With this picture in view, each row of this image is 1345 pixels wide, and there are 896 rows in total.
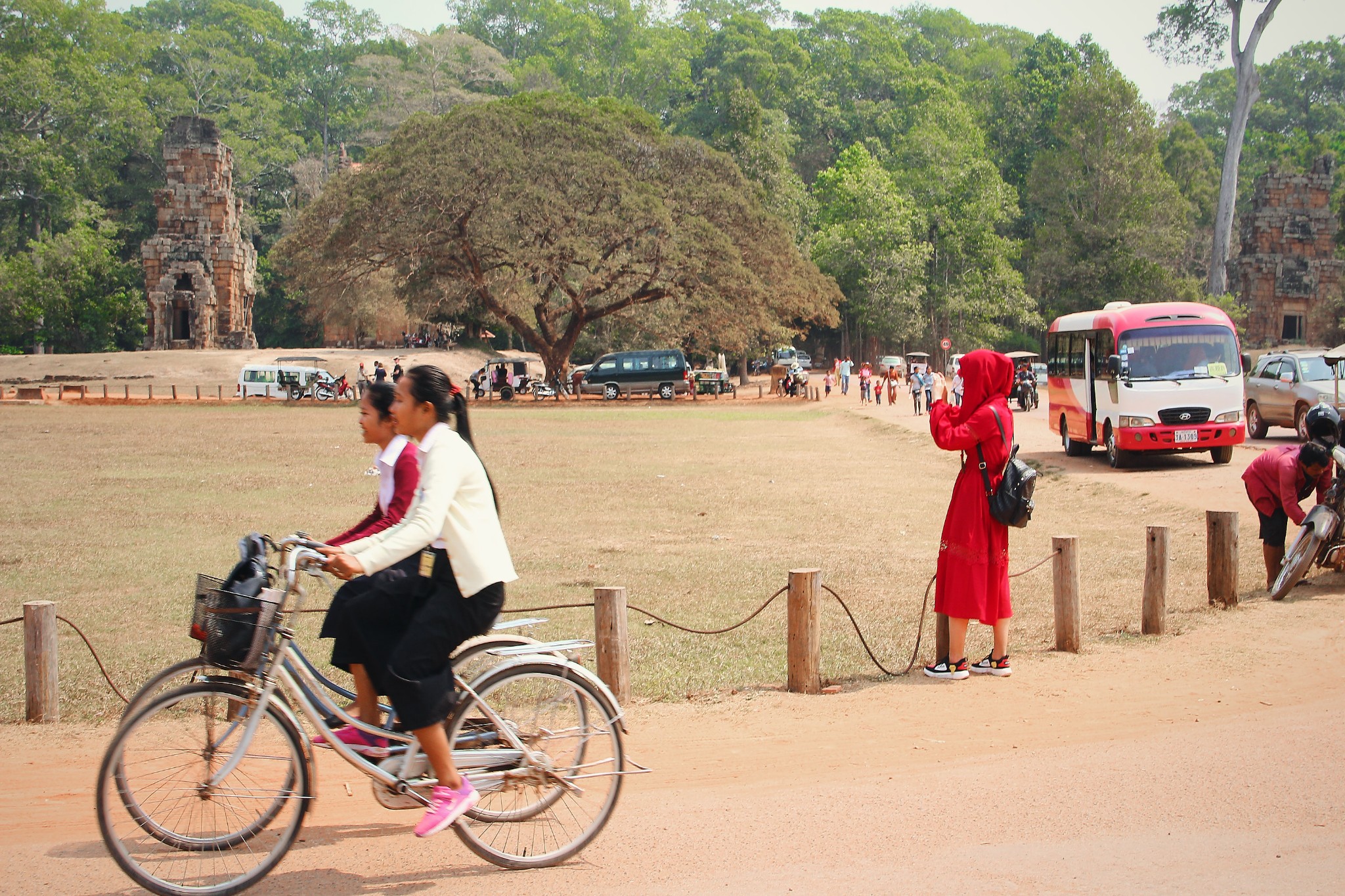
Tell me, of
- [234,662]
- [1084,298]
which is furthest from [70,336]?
[234,662]

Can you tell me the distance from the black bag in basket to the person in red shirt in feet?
25.5

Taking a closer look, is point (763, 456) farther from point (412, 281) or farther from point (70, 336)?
point (70, 336)

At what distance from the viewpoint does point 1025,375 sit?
37656 mm

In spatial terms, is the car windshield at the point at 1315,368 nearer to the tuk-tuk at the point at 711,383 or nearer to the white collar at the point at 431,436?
the white collar at the point at 431,436

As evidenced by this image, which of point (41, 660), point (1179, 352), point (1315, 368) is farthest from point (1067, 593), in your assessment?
point (1315, 368)

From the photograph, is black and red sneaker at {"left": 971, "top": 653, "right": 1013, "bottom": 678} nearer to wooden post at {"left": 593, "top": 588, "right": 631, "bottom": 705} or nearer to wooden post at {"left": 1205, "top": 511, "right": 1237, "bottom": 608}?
wooden post at {"left": 593, "top": 588, "right": 631, "bottom": 705}

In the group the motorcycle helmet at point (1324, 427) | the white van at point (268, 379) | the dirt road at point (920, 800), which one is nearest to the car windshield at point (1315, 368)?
the motorcycle helmet at point (1324, 427)

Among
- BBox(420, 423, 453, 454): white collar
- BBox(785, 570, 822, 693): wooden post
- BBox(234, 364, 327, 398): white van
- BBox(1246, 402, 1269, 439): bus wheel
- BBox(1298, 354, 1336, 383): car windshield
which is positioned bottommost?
BBox(785, 570, 822, 693): wooden post

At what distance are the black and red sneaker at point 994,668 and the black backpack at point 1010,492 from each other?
34.0 inches

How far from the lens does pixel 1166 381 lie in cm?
1838

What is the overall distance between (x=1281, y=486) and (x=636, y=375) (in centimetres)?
3539

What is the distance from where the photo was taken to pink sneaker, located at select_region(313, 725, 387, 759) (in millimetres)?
3943

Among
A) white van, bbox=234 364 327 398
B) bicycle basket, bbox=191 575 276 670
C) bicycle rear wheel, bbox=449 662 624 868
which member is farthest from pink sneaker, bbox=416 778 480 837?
white van, bbox=234 364 327 398

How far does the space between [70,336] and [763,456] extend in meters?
47.7
